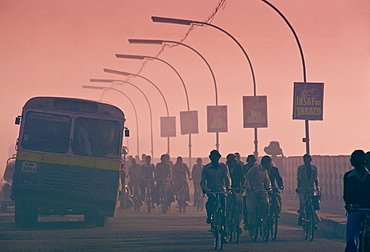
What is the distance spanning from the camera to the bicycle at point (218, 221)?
1570cm

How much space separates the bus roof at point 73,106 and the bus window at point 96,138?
18cm

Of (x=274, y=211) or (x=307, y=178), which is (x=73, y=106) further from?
(x=307, y=178)

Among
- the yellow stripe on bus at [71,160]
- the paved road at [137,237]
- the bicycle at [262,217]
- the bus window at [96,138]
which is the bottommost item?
the paved road at [137,237]

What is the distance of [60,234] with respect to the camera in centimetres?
1916

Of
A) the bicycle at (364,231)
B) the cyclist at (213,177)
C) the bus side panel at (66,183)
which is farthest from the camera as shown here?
the bus side panel at (66,183)

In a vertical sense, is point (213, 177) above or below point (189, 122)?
below

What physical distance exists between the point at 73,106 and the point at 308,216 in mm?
6705

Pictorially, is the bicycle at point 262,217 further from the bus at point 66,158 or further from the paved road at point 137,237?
the bus at point 66,158

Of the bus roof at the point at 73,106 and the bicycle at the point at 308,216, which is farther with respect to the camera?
the bus roof at the point at 73,106

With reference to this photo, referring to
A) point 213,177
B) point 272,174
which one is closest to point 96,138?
point 272,174

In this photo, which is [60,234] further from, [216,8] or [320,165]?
[320,165]

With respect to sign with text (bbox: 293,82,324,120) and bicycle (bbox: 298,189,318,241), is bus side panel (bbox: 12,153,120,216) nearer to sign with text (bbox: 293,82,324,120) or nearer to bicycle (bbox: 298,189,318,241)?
bicycle (bbox: 298,189,318,241)

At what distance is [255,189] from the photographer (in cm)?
1769

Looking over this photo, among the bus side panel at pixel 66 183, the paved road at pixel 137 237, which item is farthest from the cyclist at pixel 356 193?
the bus side panel at pixel 66 183
